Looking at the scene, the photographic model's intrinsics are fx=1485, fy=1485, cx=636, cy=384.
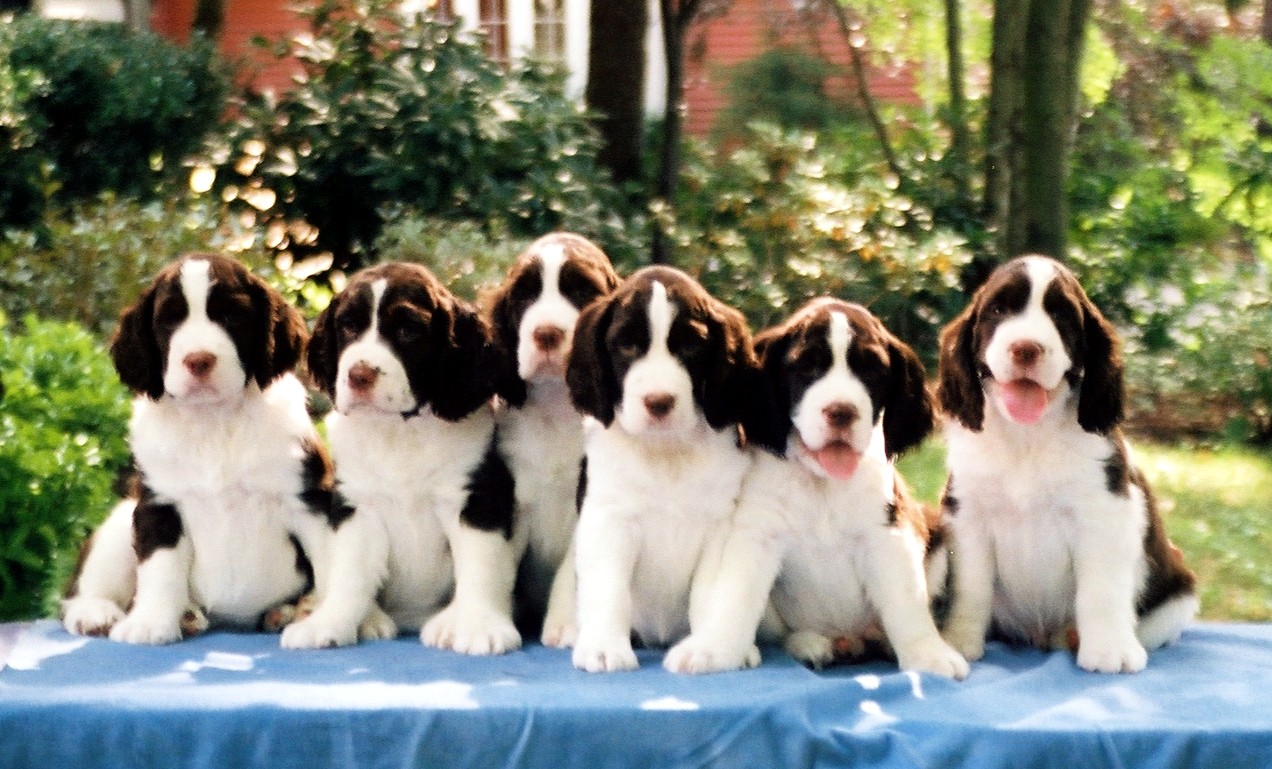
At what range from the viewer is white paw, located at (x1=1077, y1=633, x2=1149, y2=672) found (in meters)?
4.36

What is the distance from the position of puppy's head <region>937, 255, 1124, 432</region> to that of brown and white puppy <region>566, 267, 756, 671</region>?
670mm

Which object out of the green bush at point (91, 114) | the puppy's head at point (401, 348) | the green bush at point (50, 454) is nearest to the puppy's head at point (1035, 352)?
the puppy's head at point (401, 348)

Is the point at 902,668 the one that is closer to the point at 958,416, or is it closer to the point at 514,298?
the point at 958,416

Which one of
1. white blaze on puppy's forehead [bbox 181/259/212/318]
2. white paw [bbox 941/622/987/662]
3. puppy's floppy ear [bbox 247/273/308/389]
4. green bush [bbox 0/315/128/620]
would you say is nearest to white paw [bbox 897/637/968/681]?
white paw [bbox 941/622/987/662]

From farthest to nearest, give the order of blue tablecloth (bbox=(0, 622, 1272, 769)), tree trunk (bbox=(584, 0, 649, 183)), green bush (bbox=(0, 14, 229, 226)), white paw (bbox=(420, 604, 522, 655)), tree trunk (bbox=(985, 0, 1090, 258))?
tree trunk (bbox=(584, 0, 649, 183))
green bush (bbox=(0, 14, 229, 226))
tree trunk (bbox=(985, 0, 1090, 258))
white paw (bbox=(420, 604, 522, 655))
blue tablecloth (bbox=(0, 622, 1272, 769))

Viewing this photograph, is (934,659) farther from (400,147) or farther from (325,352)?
(400,147)

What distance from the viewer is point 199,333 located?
14.8 feet

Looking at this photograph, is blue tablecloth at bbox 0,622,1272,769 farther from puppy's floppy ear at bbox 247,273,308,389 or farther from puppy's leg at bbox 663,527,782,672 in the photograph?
puppy's floppy ear at bbox 247,273,308,389

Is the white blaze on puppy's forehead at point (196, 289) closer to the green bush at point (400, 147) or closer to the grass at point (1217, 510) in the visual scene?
the grass at point (1217, 510)

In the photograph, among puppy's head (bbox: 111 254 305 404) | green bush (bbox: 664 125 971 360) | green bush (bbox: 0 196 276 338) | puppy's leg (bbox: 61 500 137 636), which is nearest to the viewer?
puppy's head (bbox: 111 254 305 404)

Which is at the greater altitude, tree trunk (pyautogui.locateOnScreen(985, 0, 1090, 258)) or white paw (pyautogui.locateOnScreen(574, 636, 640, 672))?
tree trunk (pyautogui.locateOnScreen(985, 0, 1090, 258))

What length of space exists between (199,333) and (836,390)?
193 centimetres

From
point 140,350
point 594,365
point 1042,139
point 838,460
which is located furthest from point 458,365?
point 1042,139

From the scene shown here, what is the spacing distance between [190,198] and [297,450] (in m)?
6.55
